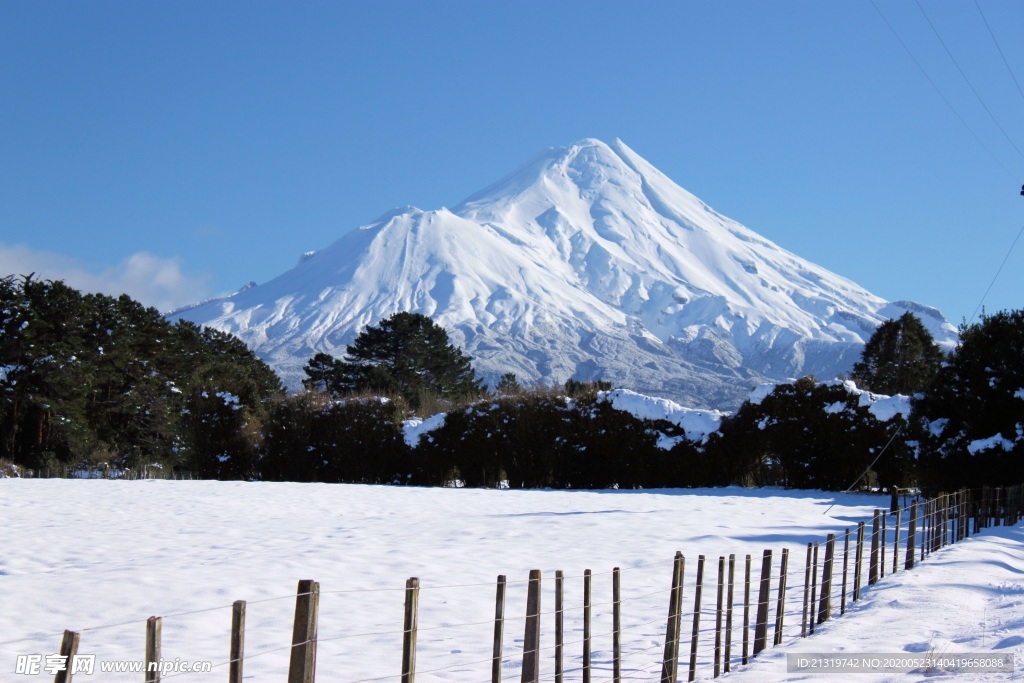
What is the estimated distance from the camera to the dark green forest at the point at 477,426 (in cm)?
1967

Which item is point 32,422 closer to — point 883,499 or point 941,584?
point 883,499

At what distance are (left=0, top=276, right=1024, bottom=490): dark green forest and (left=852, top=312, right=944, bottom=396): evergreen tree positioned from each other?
115 mm

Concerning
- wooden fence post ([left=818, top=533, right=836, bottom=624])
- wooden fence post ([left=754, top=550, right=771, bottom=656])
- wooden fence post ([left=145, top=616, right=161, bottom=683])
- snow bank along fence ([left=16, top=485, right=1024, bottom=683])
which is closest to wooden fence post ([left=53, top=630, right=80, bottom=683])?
snow bank along fence ([left=16, top=485, right=1024, bottom=683])

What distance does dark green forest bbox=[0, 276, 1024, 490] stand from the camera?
64.5 ft

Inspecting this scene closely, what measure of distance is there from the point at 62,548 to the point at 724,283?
184 m

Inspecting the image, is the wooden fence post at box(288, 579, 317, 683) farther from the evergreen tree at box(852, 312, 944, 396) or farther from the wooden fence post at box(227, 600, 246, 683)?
the evergreen tree at box(852, 312, 944, 396)

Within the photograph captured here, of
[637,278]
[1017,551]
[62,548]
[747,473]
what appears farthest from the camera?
[637,278]

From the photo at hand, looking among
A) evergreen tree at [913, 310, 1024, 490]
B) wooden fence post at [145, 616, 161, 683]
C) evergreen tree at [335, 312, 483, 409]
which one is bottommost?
wooden fence post at [145, 616, 161, 683]

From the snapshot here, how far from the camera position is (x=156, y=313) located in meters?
45.2

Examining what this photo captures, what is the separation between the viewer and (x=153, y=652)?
3877 mm

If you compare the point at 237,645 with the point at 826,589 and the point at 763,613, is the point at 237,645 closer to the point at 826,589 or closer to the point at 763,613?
the point at 763,613

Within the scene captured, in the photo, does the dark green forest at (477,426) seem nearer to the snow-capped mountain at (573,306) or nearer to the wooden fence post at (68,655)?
the wooden fence post at (68,655)

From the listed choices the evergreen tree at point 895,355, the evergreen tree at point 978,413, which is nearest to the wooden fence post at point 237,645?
the evergreen tree at point 978,413

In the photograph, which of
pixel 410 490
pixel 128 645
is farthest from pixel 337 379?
pixel 128 645
